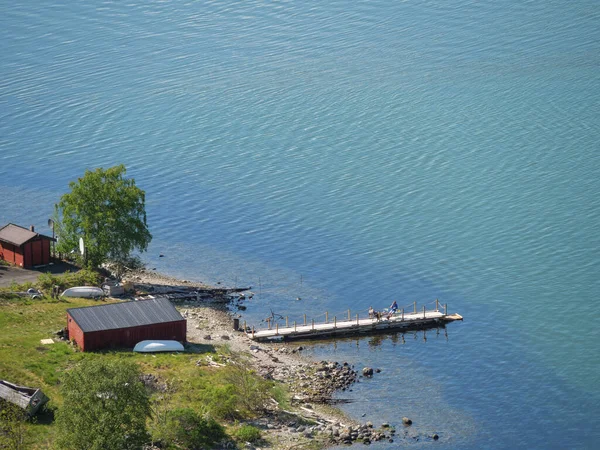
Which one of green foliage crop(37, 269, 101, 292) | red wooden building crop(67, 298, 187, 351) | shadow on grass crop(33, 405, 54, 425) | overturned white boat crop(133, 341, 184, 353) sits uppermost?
green foliage crop(37, 269, 101, 292)

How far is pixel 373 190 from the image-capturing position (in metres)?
113

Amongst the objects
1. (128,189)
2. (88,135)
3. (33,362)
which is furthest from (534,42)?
(33,362)

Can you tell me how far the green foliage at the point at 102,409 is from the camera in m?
56.9

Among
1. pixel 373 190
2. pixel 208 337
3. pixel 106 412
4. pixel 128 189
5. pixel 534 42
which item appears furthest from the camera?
pixel 534 42

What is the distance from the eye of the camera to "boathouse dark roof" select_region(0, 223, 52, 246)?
3450 inches

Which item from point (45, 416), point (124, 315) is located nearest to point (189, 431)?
point (45, 416)

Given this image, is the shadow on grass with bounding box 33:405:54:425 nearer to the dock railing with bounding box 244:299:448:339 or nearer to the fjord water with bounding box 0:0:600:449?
the fjord water with bounding box 0:0:600:449

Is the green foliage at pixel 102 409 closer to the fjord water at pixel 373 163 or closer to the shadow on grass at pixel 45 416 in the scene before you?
the shadow on grass at pixel 45 416

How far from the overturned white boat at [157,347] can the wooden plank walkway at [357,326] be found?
803 cm

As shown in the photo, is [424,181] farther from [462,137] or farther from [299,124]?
[299,124]

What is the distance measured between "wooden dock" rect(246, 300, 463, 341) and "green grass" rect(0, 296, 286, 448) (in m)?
6.52

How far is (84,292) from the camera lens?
82.9 metres

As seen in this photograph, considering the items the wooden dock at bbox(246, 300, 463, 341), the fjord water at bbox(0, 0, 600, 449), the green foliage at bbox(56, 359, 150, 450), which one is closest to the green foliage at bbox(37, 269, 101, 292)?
the fjord water at bbox(0, 0, 600, 449)

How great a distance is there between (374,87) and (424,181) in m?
25.0
